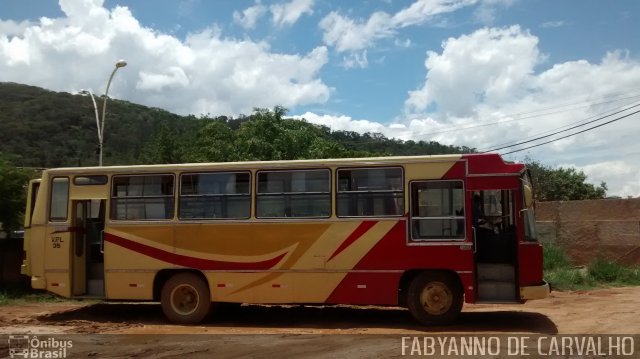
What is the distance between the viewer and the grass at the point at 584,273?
15.4 meters

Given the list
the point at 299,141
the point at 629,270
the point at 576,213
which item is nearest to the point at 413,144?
the point at 299,141

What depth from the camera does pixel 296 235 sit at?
1047 cm

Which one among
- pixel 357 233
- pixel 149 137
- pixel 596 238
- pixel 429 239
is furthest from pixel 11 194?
pixel 149 137

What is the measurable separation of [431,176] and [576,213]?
14504 millimetres

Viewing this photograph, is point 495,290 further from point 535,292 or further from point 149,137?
point 149,137

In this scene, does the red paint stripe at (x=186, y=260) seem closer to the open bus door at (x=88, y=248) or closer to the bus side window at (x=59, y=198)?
the open bus door at (x=88, y=248)

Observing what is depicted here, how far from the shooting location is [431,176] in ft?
33.1

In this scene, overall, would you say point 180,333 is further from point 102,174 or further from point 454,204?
point 454,204

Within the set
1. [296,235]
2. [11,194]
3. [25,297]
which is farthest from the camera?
[11,194]

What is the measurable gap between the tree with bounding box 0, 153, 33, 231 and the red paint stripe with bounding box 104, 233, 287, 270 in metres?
5.85

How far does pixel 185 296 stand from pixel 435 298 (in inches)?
184

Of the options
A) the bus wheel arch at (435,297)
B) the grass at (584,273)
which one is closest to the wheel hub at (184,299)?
the bus wheel arch at (435,297)

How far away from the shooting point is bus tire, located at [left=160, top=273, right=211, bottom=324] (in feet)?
35.8

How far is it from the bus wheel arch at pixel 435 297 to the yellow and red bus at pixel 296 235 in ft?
0.06
